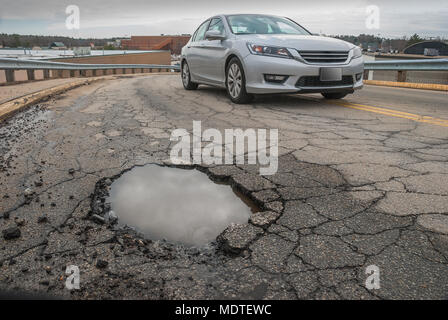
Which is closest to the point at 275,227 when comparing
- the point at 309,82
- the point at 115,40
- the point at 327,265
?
the point at 327,265

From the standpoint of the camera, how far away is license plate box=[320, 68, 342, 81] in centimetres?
586

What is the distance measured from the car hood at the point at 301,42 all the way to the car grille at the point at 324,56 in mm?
62

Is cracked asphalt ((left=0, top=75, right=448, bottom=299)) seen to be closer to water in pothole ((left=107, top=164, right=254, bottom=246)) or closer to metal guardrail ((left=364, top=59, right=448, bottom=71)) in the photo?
water in pothole ((left=107, top=164, right=254, bottom=246))

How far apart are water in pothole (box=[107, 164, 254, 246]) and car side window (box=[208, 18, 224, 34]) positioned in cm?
469

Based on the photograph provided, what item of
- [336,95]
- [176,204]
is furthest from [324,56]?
[176,204]

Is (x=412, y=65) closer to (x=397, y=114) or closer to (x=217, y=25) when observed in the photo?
(x=397, y=114)

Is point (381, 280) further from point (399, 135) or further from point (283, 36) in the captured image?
point (283, 36)

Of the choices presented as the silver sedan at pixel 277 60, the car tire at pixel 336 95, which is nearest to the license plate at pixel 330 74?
the silver sedan at pixel 277 60

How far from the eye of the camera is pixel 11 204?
2.67 meters

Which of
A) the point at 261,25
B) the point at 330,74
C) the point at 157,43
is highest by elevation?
the point at 157,43

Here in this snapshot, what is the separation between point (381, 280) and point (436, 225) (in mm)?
765

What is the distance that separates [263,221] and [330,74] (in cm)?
420

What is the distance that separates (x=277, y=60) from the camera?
5.84 m

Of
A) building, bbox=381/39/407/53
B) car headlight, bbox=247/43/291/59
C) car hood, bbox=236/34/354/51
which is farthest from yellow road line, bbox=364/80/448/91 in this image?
building, bbox=381/39/407/53
